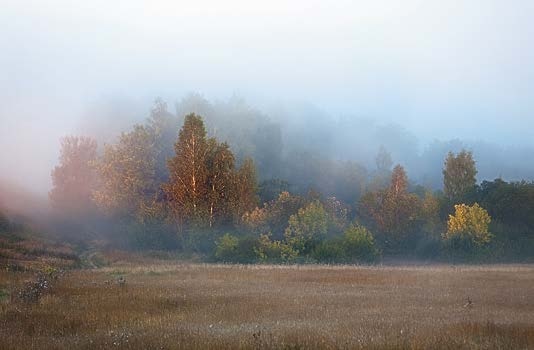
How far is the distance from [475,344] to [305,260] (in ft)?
154

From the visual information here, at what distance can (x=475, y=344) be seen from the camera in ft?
37.0

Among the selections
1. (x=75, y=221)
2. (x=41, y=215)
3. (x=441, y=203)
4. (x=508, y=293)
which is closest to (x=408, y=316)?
(x=508, y=293)

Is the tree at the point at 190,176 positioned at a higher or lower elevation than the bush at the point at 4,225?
higher

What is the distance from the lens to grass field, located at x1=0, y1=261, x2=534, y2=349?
11.6m

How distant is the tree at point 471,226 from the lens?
66875 millimetres

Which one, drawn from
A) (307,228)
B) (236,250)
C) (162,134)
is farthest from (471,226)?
(162,134)

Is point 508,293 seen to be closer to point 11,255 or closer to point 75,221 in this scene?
point 11,255

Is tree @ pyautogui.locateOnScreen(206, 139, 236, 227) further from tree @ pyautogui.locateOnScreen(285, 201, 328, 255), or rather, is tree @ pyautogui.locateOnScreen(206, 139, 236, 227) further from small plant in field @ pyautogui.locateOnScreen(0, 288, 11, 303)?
small plant in field @ pyautogui.locateOnScreen(0, 288, 11, 303)

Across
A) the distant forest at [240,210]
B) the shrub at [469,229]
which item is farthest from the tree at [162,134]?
the shrub at [469,229]

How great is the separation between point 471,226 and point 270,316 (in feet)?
187

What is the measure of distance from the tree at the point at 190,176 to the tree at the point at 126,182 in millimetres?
9588

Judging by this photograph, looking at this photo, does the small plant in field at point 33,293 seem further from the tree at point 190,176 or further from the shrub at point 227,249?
the tree at point 190,176

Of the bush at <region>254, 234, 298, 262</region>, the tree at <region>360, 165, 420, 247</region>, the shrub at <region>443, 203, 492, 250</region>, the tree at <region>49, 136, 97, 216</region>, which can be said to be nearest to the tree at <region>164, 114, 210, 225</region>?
the bush at <region>254, 234, 298, 262</region>

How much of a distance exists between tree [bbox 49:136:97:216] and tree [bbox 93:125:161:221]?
13.5 meters
